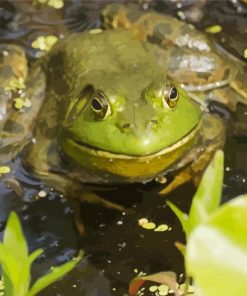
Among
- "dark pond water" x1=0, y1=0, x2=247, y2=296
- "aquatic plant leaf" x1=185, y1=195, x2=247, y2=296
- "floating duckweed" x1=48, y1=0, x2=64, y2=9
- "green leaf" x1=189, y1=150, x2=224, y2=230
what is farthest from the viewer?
"floating duckweed" x1=48, y1=0, x2=64, y2=9

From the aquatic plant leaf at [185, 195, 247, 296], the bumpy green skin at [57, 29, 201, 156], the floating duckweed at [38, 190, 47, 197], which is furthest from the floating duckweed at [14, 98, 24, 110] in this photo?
the aquatic plant leaf at [185, 195, 247, 296]

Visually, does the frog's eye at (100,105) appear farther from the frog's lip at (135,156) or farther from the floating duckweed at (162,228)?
the floating duckweed at (162,228)

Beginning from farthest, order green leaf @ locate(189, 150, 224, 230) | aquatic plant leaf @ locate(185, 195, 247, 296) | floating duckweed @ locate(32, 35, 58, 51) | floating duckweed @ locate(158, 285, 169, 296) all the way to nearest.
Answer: floating duckweed @ locate(32, 35, 58, 51)
floating duckweed @ locate(158, 285, 169, 296)
green leaf @ locate(189, 150, 224, 230)
aquatic plant leaf @ locate(185, 195, 247, 296)

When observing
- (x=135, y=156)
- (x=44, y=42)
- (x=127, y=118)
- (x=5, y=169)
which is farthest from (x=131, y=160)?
(x=44, y=42)

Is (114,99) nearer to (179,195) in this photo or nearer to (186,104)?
(186,104)

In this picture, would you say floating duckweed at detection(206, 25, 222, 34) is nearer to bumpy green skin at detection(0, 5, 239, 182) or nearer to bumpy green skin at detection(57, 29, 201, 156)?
bumpy green skin at detection(0, 5, 239, 182)

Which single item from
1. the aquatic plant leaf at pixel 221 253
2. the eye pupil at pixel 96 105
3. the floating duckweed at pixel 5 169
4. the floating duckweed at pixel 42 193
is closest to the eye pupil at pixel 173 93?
the eye pupil at pixel 96 105

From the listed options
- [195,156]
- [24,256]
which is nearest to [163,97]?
[195,156]
